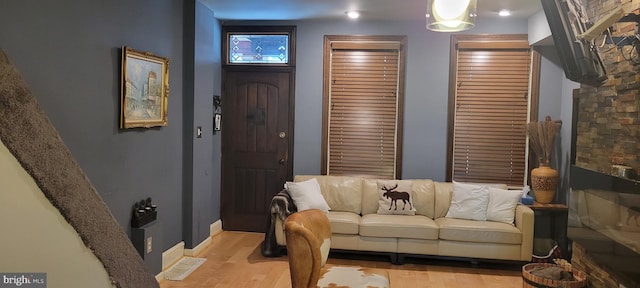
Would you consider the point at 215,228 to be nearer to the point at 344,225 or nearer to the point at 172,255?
the point at 172,255

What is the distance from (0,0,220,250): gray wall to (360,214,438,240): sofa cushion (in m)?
1.79

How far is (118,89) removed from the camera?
3516mm

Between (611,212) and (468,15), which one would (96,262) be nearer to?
(468,15)

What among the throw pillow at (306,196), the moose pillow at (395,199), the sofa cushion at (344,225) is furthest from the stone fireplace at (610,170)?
the throw pillow at (306,196)

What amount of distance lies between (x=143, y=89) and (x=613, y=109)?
3.52 meters

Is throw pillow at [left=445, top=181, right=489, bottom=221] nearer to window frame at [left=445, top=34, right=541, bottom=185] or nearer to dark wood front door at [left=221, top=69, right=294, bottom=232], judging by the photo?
A: window frame at [left=445, top=34, right=541, bottom=185]

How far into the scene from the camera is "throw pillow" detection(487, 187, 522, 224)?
477cm

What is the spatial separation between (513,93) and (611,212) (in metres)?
2.52

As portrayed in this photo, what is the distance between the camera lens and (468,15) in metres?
2.58

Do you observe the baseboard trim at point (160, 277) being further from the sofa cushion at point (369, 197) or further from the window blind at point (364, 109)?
the window blind at point (364, 109)

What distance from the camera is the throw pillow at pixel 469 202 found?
4.87 m

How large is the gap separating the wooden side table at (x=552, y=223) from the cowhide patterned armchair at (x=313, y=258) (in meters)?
2.46

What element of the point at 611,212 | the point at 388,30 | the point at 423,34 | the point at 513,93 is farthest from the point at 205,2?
the point at 611,212

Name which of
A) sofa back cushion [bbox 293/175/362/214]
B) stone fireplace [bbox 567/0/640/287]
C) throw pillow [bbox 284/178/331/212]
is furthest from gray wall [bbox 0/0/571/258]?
stone fireplace [bbox 567/0/640/287]
